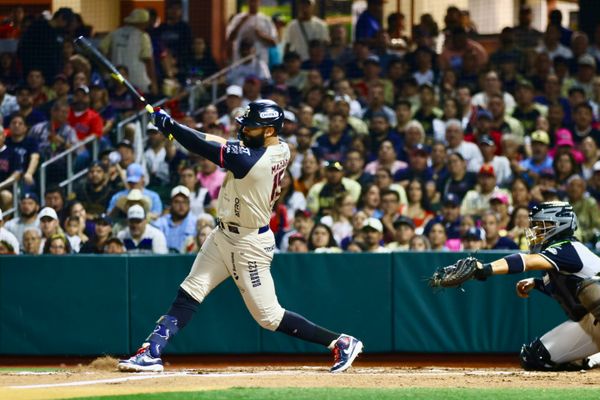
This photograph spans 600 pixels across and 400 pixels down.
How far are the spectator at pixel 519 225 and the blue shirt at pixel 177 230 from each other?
3.33 meters

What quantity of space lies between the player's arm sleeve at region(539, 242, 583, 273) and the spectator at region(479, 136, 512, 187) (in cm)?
523

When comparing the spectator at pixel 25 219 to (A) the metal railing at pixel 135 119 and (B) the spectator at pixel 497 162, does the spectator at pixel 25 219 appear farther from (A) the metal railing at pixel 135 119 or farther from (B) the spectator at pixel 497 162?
(B) the spectator at pixel 497 162

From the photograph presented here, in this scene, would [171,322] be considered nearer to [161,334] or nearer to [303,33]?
[161,334]

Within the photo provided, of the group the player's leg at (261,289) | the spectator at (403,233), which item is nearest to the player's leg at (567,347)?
the player's leg at (261,289)

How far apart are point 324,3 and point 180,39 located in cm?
394

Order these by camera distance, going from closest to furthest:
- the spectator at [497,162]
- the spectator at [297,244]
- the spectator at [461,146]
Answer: the spectator at [297,244] → the spectator at [497,162] → the spectator at [461,146]

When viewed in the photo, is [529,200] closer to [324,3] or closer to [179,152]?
[179,152]

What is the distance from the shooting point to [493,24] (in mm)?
21250

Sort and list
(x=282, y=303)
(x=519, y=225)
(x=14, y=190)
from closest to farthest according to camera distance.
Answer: (x=282, y=303) < (x=519, y=225) < (x=14, y=190)

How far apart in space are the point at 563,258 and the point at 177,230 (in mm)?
5501

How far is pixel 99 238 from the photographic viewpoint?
12945mm

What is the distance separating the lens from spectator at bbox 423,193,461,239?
12.9 metres

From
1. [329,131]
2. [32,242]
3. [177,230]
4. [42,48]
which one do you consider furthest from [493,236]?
[42,48]

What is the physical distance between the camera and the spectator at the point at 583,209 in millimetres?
13023
